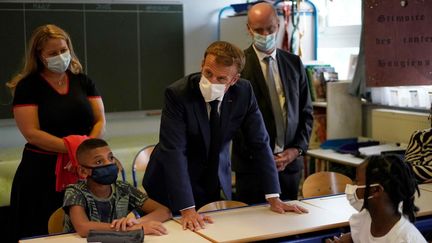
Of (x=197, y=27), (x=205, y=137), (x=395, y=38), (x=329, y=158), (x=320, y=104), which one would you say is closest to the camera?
(x=205, y=137)

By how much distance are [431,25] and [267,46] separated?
0.97 m

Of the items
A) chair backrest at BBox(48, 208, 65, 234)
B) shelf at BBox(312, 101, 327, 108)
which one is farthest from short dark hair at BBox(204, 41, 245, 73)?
shelf at BBox(312, 101, 327, 108)

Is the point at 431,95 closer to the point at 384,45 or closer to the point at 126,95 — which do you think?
the point at 384,45

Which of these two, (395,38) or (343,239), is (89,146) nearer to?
(343,239)

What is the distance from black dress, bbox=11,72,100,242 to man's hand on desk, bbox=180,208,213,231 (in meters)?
0.85

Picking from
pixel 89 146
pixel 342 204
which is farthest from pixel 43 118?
pixel 342 204

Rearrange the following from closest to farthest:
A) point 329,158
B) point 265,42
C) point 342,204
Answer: point 342,204
point 265,42
point 329,158

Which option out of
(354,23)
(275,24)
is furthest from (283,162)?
(354,23)

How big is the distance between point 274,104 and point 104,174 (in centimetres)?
111

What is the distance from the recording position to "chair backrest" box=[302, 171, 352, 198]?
3.42 meters

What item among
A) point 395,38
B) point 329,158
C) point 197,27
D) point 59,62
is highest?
point 197,27

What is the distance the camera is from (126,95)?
5.30 meters

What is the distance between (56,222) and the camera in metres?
2.74

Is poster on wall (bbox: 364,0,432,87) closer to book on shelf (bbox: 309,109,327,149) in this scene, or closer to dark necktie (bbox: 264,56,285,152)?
dark necktie (bbox: 264,56,285,152)
